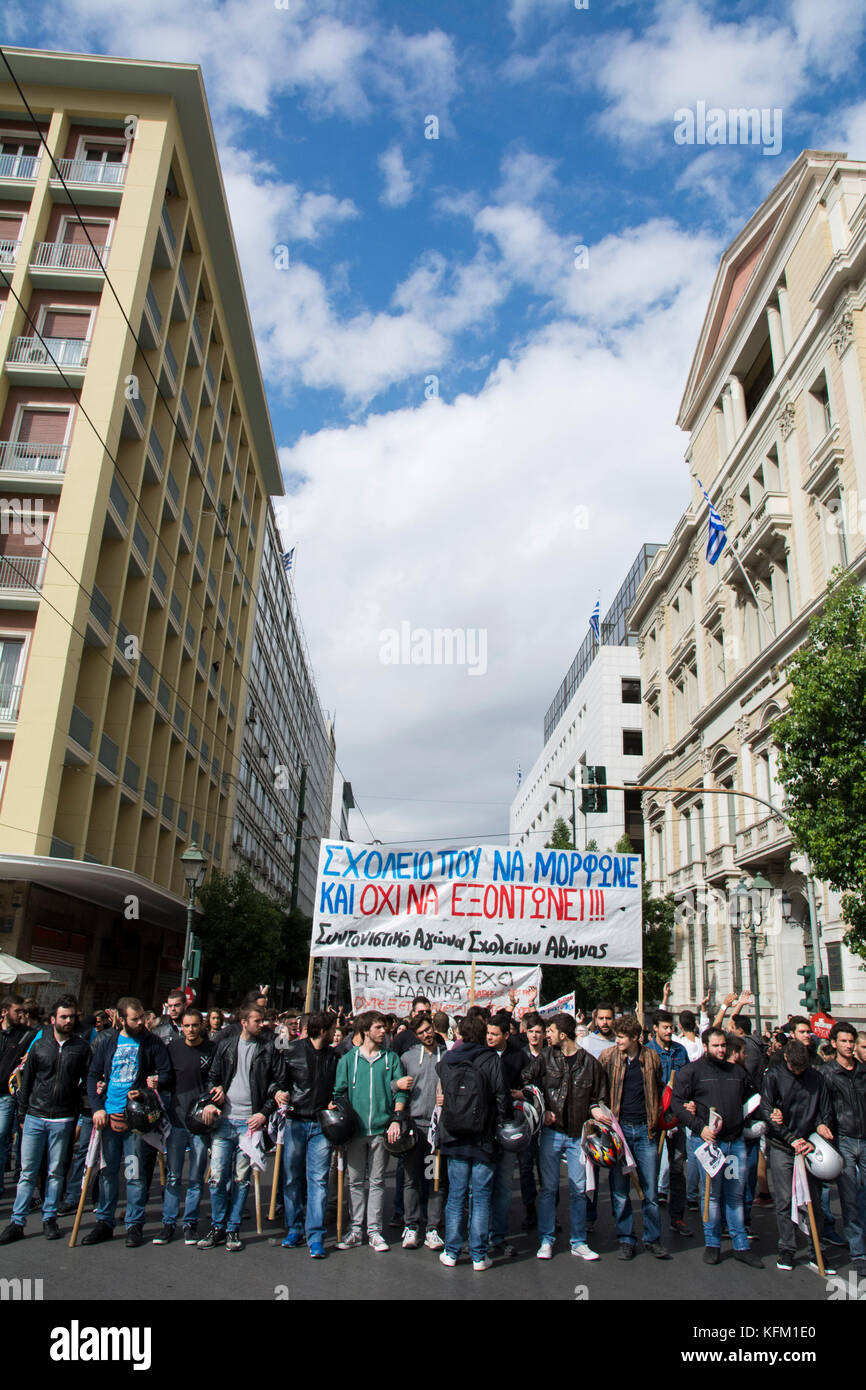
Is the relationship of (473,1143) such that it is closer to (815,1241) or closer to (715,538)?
(815,1241)

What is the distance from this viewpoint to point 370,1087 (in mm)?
7695

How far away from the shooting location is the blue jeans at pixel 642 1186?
24.7ft

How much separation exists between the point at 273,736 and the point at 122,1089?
1926 inches

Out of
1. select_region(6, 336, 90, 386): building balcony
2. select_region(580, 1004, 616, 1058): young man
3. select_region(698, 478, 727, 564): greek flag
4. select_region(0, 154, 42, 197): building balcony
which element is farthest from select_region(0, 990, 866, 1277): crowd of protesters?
select_region(698, 478, 727, 564): greek flag

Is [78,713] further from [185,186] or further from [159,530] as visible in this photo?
[185,186]

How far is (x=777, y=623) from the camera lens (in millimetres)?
31719

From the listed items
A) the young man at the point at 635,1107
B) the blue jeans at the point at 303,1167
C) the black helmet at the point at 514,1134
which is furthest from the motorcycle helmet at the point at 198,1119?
the young man at the point at 635,1107

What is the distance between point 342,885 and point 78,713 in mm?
13333

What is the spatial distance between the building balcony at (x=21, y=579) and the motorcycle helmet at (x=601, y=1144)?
1926cm

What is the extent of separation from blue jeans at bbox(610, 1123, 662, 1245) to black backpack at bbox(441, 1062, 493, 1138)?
1.41 meters

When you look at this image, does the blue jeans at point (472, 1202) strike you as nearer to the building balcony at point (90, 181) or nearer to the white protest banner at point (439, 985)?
the white protest banner at point (439, 985)

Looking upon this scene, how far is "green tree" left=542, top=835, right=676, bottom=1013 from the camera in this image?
33.2 meters

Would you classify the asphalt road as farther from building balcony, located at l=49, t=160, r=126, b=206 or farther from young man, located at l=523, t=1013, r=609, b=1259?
building balcony, located at l=49, t=160, r=126, b=206
